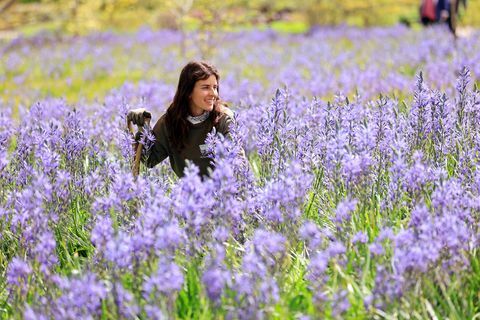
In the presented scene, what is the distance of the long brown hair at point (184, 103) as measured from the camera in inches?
178

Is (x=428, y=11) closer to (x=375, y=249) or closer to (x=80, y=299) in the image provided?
(x=375, y=249)

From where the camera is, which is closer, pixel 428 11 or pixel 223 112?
pixel 223 112

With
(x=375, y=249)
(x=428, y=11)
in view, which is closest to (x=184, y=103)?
(x=375, y=249)

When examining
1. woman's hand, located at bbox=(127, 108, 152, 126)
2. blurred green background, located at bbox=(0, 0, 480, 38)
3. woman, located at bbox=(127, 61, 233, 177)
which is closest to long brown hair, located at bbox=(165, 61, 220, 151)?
woman, located at bbox=(127, 61, 233, 177)

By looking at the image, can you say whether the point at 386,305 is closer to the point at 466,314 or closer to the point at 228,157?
the point at 466,314

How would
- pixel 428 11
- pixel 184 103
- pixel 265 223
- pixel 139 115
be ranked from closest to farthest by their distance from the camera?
pixel 265 223
pixel 139 115
pixel 184 103
pixel 428 11

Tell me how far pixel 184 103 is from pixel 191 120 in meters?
0.12

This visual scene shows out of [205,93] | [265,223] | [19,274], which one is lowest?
[265,223]

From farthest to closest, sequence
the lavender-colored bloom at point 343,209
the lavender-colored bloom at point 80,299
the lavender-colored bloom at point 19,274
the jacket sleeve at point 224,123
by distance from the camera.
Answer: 1. the jacket sleeve at point 224,123
2. the lavender-colored bloom at point 343,209
3. the lavender-colored bloom at point 19,274
4. the lavender-colored bloom at point 80,299

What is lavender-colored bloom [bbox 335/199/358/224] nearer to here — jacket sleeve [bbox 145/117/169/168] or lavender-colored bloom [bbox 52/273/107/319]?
lavender-colored bloom [bbox 52/273/107/319]

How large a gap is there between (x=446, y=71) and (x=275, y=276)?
19.2ft

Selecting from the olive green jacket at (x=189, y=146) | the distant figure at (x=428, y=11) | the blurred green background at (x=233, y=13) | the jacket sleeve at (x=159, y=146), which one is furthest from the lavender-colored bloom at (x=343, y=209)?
the distant figure at (x=428, y=11)

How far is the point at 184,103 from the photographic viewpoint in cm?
467

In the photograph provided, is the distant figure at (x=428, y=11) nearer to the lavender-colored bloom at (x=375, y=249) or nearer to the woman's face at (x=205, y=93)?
the woman's face at (x=205, y=93)
